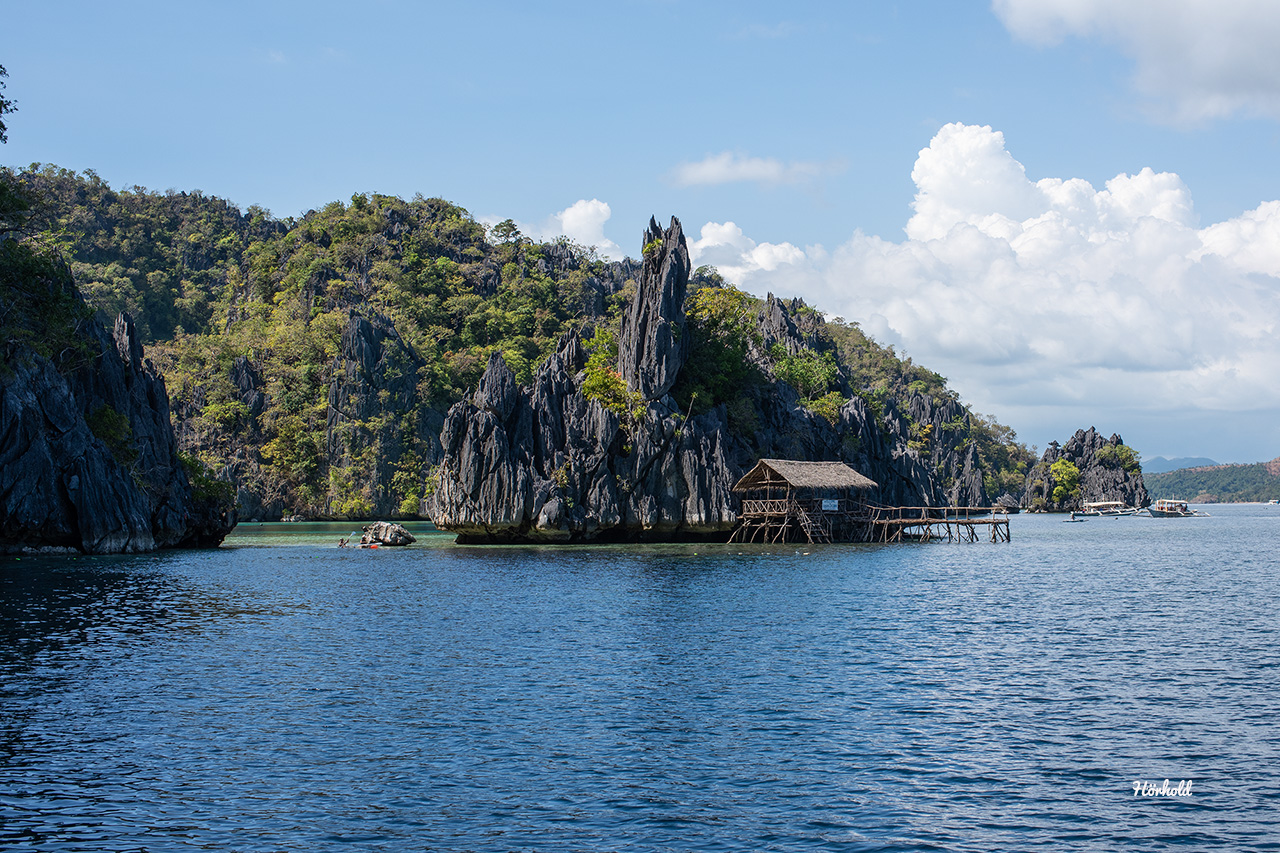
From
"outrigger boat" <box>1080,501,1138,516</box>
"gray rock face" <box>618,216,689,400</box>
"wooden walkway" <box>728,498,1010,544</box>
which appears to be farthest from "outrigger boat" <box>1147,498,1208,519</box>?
"gray rock face" <box>618,216,689,400</box>

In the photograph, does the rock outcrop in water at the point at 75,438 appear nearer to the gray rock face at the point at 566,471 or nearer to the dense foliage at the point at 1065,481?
the gray rock face at the point at 566,471

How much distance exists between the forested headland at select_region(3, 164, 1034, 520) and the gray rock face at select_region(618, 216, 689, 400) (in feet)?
14.3

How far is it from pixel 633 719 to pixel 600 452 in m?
54.4

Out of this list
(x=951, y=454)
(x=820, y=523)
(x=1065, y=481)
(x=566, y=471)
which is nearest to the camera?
(x=566, y=471)

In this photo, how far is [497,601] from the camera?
4069 cm

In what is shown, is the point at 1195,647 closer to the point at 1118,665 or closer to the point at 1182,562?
the point at 1118,665

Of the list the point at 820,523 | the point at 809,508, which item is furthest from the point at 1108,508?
the point at 809,508

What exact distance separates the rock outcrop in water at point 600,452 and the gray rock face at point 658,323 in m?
0.11

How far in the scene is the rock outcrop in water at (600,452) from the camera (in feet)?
242

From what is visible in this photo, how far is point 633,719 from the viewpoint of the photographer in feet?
70.0

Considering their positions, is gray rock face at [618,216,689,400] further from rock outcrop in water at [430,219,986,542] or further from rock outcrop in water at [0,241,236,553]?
rock outcrop in water at [0,241,236,553]

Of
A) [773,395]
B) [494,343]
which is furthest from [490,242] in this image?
[773,395]

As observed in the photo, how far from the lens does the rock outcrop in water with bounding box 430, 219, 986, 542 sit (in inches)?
2899

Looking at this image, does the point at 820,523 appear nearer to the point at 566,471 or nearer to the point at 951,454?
Answer: the point at 566,471
